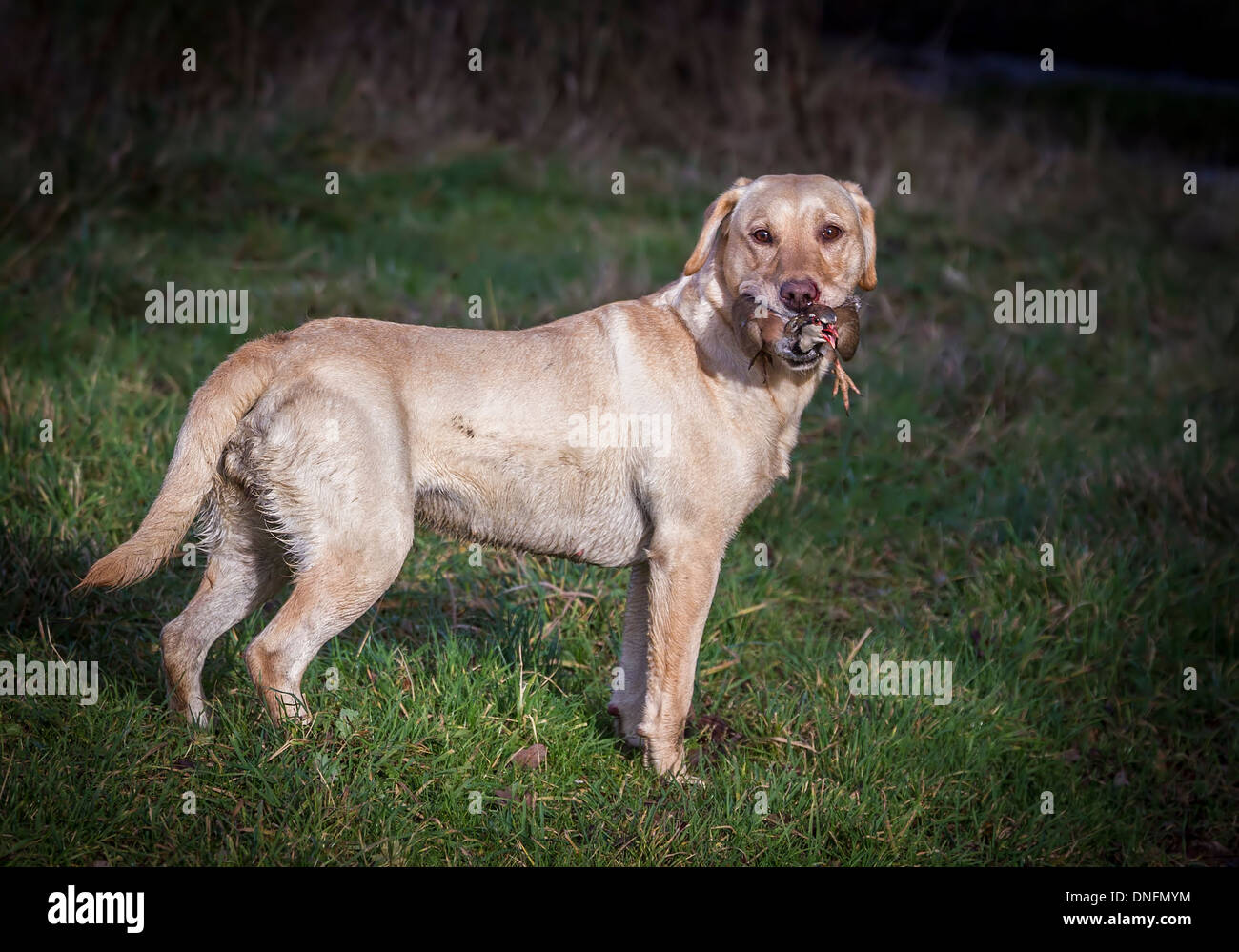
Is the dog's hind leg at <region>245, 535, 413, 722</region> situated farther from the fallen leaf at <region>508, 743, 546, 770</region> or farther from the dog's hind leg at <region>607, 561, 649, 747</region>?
the dog's hind leg at <region>607, 561, 649, 747</region>

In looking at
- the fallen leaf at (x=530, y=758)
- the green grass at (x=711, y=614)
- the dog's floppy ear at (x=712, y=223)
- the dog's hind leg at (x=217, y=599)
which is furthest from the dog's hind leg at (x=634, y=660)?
the dog's hind leg at (x=217, y=599)

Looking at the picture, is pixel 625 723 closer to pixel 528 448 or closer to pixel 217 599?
pixel 528 448

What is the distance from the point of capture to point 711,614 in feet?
19.3

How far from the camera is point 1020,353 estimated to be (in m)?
8.26

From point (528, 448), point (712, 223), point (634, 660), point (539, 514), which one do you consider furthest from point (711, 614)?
point (712, 223)

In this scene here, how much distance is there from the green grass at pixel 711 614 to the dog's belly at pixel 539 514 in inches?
23.6

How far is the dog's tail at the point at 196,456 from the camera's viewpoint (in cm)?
415

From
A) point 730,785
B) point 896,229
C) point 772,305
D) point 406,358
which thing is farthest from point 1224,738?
point 896,229

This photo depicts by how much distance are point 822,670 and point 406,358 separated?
7.59 ft

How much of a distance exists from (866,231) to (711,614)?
6.30ft

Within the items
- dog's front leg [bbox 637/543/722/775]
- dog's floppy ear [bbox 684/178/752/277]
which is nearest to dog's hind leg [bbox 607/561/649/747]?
dog's front leg [bbox 637/543/722/775]
